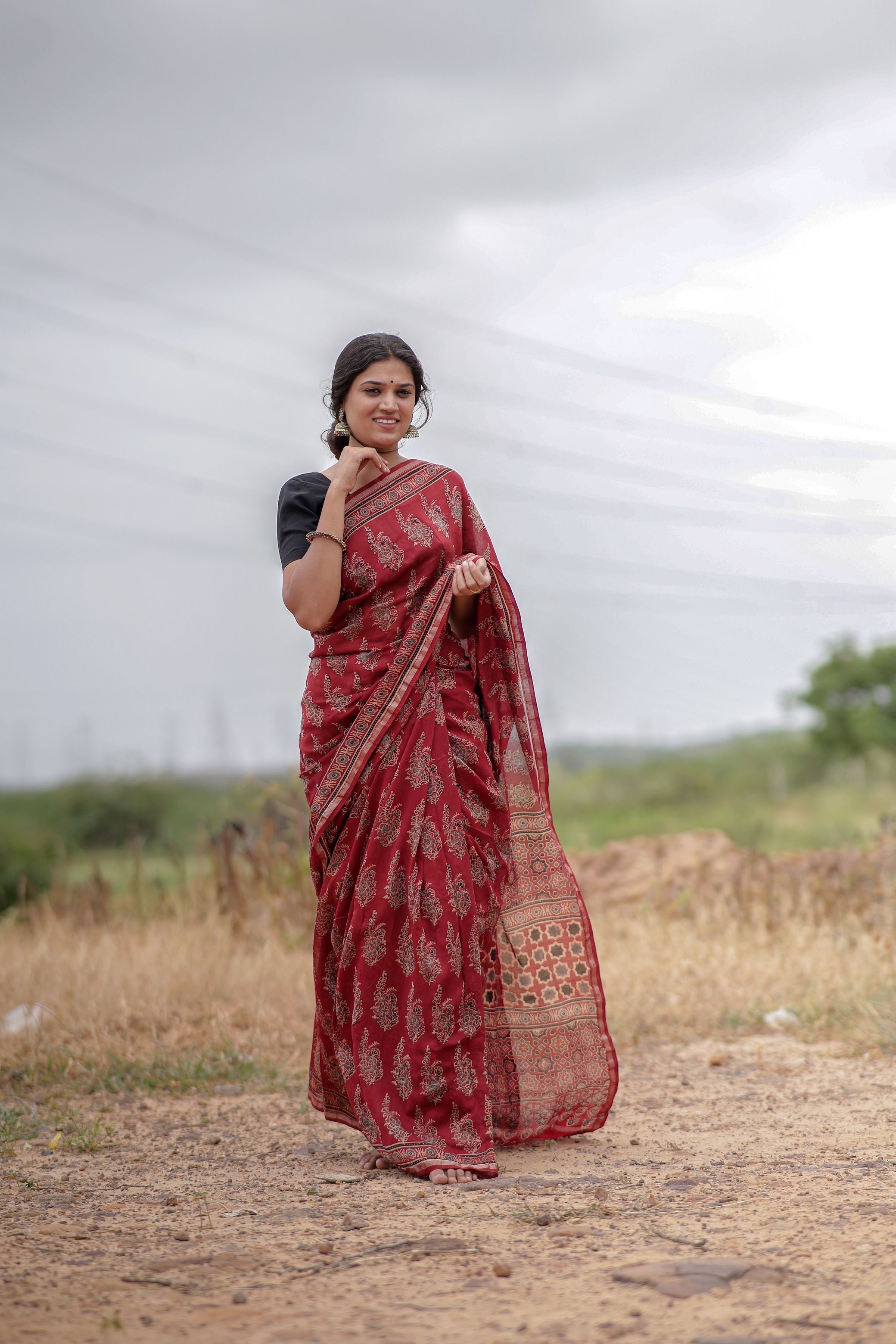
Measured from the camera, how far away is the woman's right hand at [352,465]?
3516 millimetres

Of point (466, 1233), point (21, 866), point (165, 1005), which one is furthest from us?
point (21, 866)

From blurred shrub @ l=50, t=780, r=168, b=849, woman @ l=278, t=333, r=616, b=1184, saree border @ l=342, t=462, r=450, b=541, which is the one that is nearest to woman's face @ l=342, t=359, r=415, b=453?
woman @ l=278, t=333, r=616, b=1184

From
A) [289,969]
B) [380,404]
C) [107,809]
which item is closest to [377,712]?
[380,404]

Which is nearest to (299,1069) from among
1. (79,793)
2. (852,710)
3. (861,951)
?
(861,951)

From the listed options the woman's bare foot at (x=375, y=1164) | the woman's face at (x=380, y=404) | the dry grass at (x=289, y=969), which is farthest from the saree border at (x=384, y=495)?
the dry grass at (x=289, y=969)

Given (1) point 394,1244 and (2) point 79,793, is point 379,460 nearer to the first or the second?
(1) point 394,1244

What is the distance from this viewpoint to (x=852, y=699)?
94.6 ft

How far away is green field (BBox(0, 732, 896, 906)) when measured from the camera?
25.1 feet

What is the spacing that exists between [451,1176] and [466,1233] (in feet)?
1.71

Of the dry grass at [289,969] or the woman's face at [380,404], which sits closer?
the woman's face at [380,404]

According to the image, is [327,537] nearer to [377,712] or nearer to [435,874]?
[377,712]

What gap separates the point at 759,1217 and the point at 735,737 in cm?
3717

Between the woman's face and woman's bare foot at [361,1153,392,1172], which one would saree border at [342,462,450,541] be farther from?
woman's bare foot at [361,1153,392,1172]

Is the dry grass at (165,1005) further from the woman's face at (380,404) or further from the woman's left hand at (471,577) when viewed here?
the woman's face at (380,404)
